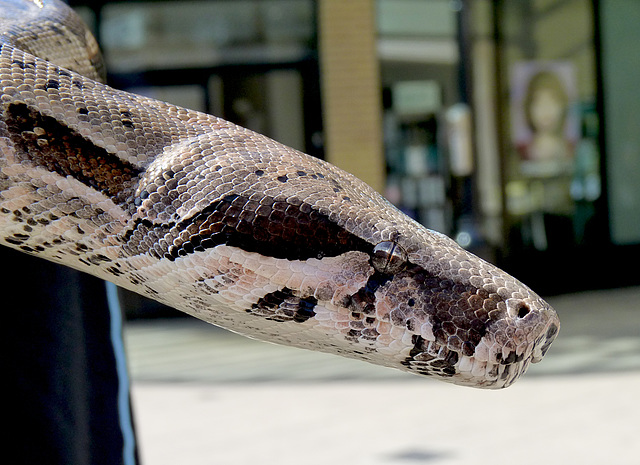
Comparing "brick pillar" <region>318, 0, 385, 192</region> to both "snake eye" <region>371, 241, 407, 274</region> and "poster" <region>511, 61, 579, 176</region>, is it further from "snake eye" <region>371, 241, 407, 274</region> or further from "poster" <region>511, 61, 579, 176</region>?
"snake eye" <region>371, 241, 407, 274</region>

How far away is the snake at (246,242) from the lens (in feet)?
4.64

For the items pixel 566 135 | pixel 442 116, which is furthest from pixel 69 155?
pixel 566 135

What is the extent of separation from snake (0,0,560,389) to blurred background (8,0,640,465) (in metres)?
5.67

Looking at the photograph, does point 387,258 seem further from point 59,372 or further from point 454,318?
point 59,372

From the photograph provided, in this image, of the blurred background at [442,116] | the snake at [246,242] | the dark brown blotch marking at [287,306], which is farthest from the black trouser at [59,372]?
the blurred background at [442,116]

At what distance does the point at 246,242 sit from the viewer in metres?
1.41

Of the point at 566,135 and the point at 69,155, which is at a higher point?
the point at 69,155

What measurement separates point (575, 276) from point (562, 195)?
112 cm

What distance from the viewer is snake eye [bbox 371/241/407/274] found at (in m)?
1.43

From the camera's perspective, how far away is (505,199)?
1041cm

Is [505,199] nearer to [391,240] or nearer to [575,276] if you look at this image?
[575,276]

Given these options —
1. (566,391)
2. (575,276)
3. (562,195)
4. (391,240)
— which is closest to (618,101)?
(562,195)

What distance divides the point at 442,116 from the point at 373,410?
5251mm

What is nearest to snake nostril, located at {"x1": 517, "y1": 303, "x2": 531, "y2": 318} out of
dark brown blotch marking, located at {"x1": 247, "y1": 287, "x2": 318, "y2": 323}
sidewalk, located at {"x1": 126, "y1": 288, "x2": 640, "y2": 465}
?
dark brown blotch marking, located at {"x1": 247, "y1": 287, "x2": 318, "y2": 323}
